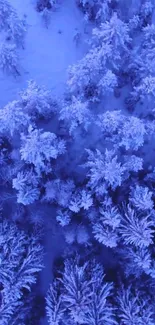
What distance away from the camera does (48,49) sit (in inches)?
449

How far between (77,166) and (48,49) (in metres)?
4.77

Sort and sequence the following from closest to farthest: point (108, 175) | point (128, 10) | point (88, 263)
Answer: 1. point (108, 175)
2. point (88, 263)
3. point (128, 10)

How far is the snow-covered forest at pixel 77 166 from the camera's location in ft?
27.0

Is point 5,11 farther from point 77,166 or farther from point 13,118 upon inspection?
point 77,166

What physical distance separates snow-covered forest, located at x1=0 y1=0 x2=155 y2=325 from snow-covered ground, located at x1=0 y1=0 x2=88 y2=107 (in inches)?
1.6

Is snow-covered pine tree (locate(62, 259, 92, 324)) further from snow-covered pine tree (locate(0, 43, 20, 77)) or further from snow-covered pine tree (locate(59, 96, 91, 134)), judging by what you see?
snow-covered pine tree (locate(0, 43, 20, 77))

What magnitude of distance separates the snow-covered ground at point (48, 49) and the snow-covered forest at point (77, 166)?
0.04 meters

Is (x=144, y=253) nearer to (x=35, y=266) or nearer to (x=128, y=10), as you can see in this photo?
(x=35, y=266)

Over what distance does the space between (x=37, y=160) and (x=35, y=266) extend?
10.3 ft

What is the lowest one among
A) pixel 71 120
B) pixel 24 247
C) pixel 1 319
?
pixel 1 319

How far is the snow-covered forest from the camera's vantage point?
8.24m

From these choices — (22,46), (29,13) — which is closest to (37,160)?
(22,46)

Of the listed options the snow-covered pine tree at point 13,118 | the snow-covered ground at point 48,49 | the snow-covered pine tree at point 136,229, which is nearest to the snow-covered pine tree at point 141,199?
the snow-covered pine tree at point 136,229

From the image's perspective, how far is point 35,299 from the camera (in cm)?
964
